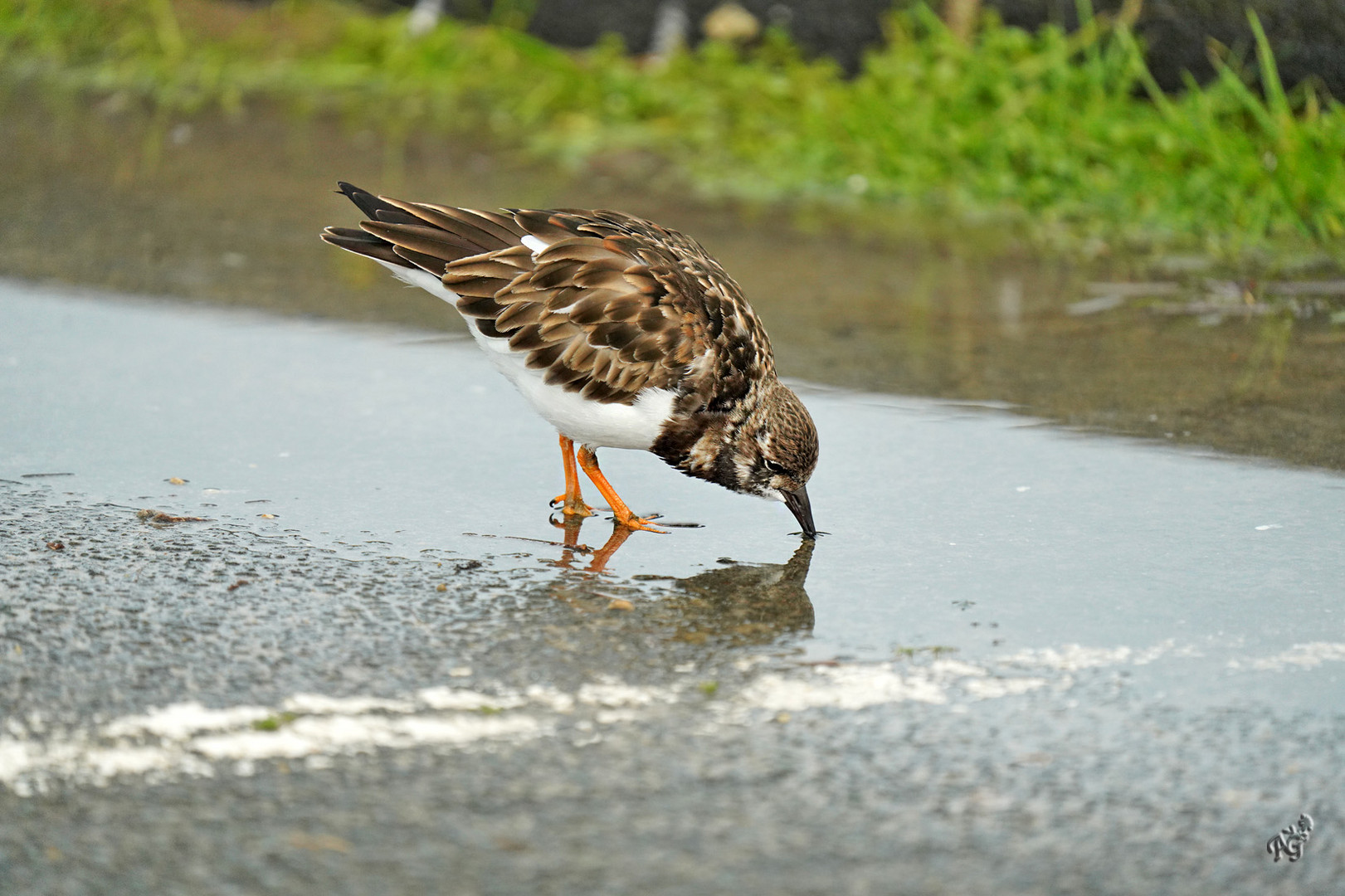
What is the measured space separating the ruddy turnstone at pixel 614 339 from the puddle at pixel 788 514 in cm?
21

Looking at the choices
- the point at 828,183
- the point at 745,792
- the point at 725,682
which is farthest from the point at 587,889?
the point at 828,183

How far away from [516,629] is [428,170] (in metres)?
5.53

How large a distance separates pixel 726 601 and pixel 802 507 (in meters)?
0.54

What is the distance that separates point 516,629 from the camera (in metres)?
3.53

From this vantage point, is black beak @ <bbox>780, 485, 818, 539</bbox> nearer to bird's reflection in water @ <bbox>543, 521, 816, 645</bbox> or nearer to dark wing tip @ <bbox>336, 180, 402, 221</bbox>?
bird's reflection in water @ <bbox>543, 521, 816, 645</bbox>

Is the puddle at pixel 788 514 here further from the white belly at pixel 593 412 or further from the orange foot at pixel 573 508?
the white belly at pixel 593 412

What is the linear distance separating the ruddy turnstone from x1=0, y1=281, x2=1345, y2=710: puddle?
0.68 ft

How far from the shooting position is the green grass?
7.45 m

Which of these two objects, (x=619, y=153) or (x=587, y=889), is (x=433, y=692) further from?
(x=619, y=153)

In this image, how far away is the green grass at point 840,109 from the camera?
745 centimetres

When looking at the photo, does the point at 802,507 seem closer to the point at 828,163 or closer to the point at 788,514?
the point at 788,514

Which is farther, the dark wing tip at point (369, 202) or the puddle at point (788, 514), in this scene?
the dark wing tip at point (369, 202)
